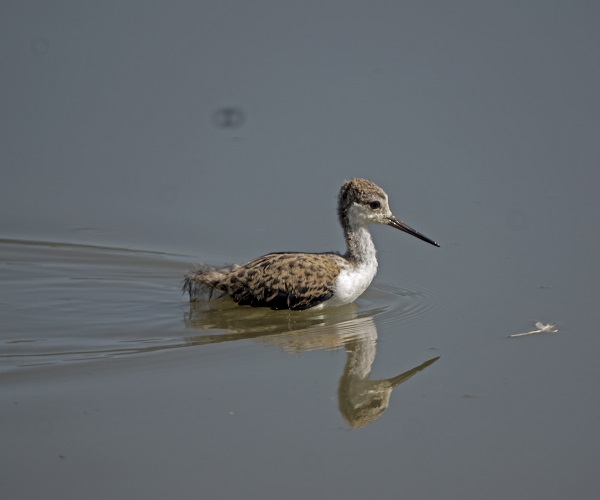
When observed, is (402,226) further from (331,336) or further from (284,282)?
(331,336)

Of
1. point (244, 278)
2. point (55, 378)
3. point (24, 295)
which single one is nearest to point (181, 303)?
point (244, 278)

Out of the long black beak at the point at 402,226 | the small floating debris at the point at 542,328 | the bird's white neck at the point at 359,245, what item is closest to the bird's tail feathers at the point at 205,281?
the bird's white neck at the point at 359,245

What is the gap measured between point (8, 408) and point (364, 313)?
3.65 meters

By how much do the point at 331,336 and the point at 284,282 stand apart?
0.77 meters

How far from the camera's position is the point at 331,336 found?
9.14 meters

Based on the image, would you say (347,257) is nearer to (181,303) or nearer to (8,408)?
(181,303)

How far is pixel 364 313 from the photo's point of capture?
984 centimetres

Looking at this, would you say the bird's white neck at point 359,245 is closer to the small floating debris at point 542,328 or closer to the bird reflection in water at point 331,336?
the bird reflection in water at point 331,336

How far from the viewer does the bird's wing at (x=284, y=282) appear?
961 cm

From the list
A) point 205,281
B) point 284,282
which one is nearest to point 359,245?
point 284,282

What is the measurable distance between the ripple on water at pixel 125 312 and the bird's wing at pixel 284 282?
15cm

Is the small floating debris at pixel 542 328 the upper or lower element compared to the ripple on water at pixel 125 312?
lower

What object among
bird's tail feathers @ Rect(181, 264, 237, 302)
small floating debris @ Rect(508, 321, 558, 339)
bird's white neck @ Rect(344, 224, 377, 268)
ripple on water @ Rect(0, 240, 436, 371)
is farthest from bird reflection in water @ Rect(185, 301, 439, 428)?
small floating debris @ Rect(508, 321, 558, 339)

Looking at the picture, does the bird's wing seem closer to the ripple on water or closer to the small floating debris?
the ripple on water
